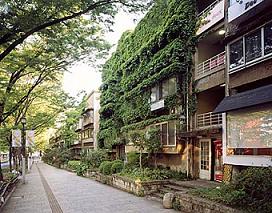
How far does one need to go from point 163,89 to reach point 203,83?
14.3ft

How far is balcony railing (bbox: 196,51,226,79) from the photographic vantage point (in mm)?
17312

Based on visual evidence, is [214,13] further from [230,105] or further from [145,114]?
[145,114]

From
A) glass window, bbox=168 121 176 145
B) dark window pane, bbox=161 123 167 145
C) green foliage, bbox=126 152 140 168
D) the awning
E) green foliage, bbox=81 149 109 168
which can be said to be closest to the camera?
the awning

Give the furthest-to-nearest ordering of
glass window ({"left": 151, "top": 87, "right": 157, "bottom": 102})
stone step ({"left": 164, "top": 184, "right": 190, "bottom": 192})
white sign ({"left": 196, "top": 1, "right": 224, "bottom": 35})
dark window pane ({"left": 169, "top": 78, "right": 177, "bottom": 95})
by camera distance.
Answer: glass window ({"left": 151, "top": 87, "right": 157, "bottom": 102})
dark window pane ({"left": 169, "top": 78, "right": 177, "bottom": 95})
white sign ({"left": 196, "top": 1, "right": 224, "bottom": 35})
stone step ({"left": 164, "top": 184, "right": 190, "bottom": 192})

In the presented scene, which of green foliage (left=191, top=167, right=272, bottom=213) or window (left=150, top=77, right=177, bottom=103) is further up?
window (left=150, top=77, right=177, bottom=103)

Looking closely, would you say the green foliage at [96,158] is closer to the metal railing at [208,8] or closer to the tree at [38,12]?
the metal railing at [208,8]

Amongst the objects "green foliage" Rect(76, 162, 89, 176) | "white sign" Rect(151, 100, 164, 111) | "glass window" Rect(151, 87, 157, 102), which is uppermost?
"glass window" Rect(151, 87, 157, 102)

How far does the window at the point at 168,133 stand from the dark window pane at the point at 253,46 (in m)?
7.50

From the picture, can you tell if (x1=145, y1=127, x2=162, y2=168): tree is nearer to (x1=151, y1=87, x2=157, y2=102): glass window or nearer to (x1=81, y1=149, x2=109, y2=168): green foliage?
(x1=151, y1=87, x2=157, y2=102): glass window

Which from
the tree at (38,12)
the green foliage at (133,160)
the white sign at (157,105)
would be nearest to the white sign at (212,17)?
the white sign at (157,105)

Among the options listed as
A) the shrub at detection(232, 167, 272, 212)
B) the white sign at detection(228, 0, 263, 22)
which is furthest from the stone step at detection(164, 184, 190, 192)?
the white sign at detection(228, 0, 263, 22)

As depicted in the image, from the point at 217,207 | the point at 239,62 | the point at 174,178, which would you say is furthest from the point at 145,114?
the point at 217,207

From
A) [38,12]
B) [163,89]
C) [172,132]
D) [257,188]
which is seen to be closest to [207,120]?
[172,132]

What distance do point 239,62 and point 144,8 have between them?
5594mm
